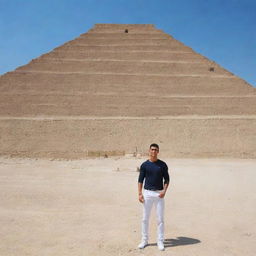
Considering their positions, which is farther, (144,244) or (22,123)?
(22,123)

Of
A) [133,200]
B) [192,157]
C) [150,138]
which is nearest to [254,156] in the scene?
[192,157]

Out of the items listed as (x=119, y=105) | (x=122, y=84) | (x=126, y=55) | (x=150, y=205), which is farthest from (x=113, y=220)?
(x=126, y=55)

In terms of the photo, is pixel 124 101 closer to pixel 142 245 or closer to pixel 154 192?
pixel 154 192

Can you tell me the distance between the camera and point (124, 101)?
3869 cm

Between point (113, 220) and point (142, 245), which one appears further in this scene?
point (113, 220)

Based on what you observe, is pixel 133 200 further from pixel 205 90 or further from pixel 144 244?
pixel 205 90

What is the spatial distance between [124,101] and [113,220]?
31849mm

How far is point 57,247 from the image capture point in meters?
5.50

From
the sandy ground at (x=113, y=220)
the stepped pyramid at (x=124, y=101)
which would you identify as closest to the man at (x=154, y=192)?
the sandy ground at (x=113, y=220)

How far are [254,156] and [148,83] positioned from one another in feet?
49.2

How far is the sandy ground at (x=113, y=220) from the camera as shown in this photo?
5527 millimetres

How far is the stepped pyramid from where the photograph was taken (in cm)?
3169

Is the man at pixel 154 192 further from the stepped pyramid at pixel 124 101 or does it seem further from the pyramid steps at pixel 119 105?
the pyramid steps at pixel 119 105

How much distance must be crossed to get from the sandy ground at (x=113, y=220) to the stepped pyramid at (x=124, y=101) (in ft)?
60.0
